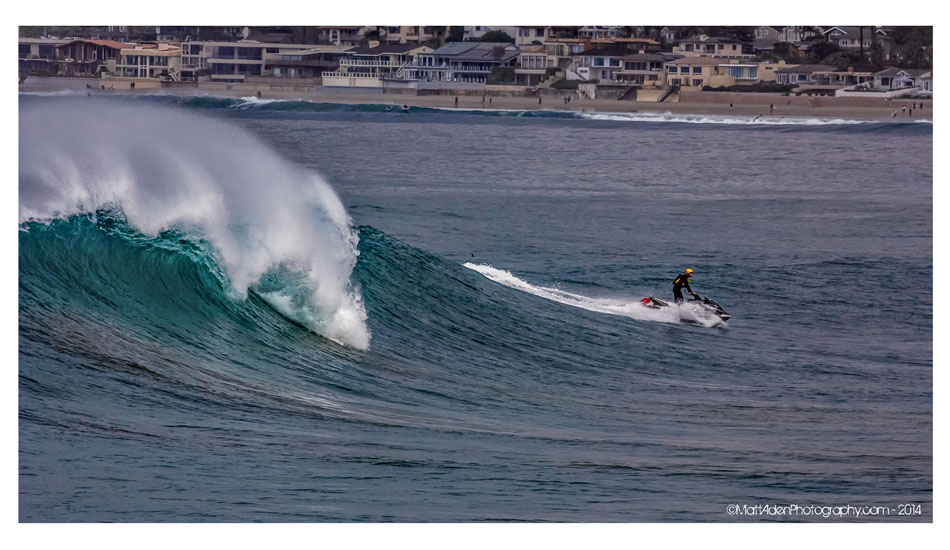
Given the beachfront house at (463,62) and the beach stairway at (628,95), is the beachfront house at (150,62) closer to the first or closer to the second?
the beachfront house at (463,62)

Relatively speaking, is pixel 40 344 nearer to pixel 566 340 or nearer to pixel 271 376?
pixel 271 376

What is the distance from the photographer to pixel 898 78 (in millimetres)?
11398

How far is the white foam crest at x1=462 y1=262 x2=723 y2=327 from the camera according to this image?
12.2 meters

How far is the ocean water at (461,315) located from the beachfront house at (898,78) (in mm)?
511

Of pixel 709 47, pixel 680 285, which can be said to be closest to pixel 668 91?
pixel 709 47

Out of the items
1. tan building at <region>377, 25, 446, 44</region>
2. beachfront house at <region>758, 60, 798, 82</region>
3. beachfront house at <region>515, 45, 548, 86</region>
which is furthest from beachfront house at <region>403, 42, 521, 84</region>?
beachfront house at <region>758, 60, 798, 82</region>

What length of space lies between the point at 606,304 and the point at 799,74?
3248 mm

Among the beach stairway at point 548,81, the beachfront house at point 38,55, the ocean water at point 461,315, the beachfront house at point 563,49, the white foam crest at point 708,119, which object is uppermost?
the beachfront house at point 563,49

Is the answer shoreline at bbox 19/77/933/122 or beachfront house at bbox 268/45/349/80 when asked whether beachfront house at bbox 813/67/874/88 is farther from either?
beachfront house at bbox 268/45/349/80

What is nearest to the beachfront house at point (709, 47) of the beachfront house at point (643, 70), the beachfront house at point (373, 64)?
the beachfront house at point (643, 70)

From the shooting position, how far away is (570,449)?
8.38 meters

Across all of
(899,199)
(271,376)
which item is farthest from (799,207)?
(271,376)

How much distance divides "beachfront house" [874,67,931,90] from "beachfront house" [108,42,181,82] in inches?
273

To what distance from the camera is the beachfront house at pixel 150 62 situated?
10516 mm
